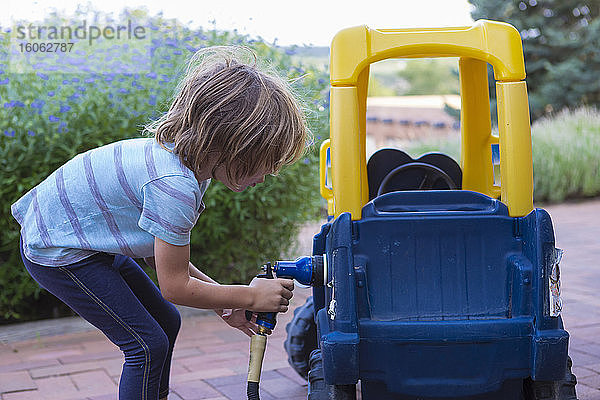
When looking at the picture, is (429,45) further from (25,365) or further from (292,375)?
(25,365)

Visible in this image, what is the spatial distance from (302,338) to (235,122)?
45.4 inches

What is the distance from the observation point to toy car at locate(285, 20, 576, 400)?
191cm

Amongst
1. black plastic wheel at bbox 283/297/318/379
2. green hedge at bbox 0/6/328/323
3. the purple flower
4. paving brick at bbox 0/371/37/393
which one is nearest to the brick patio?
paving brick at bbox 0/371/37/393

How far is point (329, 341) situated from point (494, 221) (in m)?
0.54

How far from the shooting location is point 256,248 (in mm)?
4234

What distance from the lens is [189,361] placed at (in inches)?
125

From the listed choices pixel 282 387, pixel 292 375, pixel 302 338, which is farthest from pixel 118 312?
pixel 292 375

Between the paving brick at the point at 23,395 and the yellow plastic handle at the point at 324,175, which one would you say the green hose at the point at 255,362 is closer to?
the yellow plastic handle at the point at 324,175

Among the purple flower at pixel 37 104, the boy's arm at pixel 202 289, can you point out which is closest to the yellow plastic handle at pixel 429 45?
the boy's arm at pixel 202 289

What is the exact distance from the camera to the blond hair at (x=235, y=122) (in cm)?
175

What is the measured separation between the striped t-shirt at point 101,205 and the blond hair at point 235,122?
0.21 ft

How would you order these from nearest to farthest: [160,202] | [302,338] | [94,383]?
[160,202], [302,338], [94,383]

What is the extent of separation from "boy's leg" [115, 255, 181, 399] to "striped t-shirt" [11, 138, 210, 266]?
0.19m

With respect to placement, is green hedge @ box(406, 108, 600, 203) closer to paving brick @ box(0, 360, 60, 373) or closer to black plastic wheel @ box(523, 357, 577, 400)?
paving brick @ box(0, 360, 60, 373)
